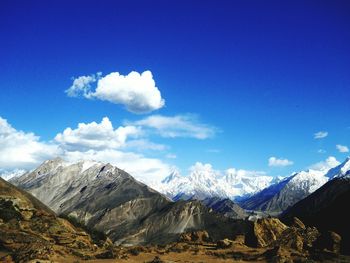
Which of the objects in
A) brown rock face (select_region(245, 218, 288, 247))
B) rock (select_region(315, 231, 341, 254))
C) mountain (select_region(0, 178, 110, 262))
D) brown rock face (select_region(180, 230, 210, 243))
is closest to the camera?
mountain (select_region(0, 178, 110, 262))

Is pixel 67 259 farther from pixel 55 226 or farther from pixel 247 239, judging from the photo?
pixel 247 239

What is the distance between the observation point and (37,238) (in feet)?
166

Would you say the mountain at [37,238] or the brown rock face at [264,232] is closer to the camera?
the mountain at [37,238]

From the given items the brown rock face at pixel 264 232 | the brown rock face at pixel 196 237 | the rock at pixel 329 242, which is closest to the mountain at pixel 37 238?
the brown rock face at pixel 196 237

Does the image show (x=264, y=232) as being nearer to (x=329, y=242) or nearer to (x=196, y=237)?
(x=329, y=242)

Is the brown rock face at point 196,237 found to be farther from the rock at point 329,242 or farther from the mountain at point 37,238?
the rock at point 329,242

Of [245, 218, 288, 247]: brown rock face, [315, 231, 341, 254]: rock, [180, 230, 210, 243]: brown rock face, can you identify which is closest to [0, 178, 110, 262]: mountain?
[180, 230, 210, 243]: brown rock face

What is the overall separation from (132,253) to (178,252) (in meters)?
6.18

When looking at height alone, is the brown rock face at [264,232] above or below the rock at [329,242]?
above

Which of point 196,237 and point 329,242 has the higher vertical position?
point 196,237

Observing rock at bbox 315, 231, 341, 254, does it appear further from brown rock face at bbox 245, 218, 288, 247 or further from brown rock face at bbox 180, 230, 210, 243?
brown rock face at bbox 180, 230, 210, 243

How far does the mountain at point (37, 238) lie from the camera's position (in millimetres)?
41844

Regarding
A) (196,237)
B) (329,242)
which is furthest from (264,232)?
(196,237)

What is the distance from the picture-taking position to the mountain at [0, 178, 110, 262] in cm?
4184
